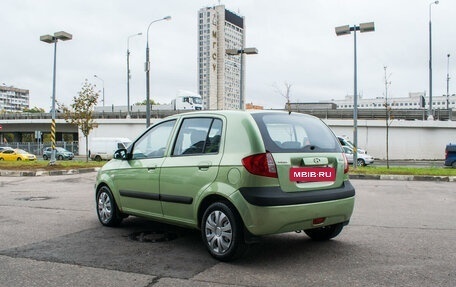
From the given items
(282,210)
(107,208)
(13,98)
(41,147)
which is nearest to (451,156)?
(107,208)

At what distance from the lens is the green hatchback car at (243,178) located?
429 cm

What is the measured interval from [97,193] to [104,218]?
1.51 feet

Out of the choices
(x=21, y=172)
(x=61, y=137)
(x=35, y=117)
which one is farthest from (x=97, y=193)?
(x=61, y=137)

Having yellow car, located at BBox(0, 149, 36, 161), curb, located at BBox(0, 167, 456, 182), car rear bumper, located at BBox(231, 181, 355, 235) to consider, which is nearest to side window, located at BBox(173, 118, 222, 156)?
car rear bumper, located at BBox(231, 181, 355, 235)

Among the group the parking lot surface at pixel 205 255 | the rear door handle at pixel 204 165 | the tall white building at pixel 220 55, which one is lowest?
the parking lot surface at pixel 205 255

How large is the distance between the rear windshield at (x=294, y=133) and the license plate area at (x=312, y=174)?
0.22m

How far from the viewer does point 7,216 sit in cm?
729

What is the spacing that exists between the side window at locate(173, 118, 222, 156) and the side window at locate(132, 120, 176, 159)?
0.27 m

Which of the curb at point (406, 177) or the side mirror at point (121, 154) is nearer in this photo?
the side mirror at point (121, 154)

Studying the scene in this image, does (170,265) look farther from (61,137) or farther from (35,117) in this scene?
(61,137)

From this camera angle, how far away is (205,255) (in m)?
4.78

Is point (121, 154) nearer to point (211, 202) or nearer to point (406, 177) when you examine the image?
point (211, 202)

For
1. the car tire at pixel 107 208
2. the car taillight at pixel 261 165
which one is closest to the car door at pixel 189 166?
the car taillight at pixel 261 165

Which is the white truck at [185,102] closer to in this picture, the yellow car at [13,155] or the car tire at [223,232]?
the yellow car at [13,155]
